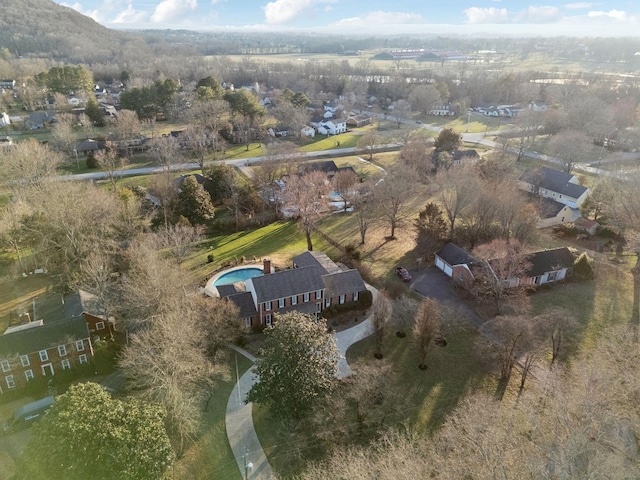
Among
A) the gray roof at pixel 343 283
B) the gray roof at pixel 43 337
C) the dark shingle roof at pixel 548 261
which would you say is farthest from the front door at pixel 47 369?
the dark shingle roof at pixel 548 261

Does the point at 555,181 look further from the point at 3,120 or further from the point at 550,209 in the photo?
the point at 3,120

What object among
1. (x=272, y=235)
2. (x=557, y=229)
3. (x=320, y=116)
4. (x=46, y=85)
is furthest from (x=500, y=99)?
(x=46, y=85)

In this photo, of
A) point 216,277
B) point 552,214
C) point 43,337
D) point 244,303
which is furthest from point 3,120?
point 552,214

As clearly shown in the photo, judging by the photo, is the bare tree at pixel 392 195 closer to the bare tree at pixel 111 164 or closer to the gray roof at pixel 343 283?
the gray roof at pixel 343 283

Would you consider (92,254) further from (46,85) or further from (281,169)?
(46,85)

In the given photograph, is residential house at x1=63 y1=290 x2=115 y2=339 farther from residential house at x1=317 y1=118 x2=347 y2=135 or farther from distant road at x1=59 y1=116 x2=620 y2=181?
residential house at x1=317 y1=118 x2=347 y2=135

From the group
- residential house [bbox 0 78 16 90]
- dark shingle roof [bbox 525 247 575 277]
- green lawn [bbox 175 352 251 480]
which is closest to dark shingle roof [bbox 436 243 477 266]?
dark shingle roof [bbox 525 247 575 277]
